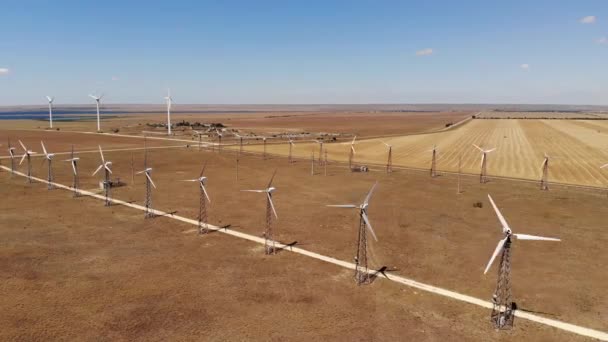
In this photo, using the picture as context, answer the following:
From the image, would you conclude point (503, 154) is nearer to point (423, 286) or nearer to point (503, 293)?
point (503, 293)

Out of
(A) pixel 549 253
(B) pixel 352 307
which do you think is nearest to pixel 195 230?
(B) pixel 352 307

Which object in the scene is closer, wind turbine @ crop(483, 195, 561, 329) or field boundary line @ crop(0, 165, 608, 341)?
wind turbine @ crop(483, 195, 561, 329)

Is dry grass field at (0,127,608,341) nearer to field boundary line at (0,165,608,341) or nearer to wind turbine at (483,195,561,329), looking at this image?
field boundary line at (0,165,608,341)

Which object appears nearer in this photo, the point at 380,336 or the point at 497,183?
the point at 380,336

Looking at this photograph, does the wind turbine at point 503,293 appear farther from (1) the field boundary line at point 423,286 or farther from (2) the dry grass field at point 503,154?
(2) the dry grass field at point 503,154

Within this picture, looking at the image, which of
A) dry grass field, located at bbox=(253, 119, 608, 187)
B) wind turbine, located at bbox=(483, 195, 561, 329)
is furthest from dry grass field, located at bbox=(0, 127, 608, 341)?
dry grass field, located at bbox=(253, 119, 608, 187)

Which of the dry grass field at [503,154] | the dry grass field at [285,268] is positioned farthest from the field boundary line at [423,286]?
the dry grass field at [503,154]

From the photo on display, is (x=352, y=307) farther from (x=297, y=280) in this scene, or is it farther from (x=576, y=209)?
(x=576, y=209)

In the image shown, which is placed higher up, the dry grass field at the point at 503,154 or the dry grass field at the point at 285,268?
the dry grass field at the point at 503,154

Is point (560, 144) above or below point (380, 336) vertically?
above
